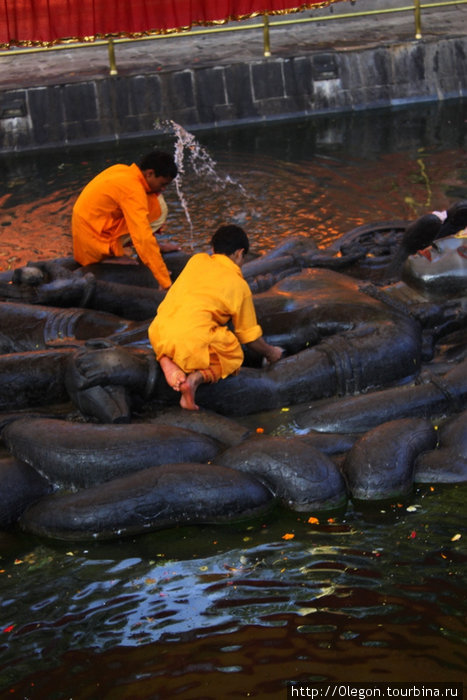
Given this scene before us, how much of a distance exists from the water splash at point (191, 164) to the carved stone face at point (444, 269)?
8.31 ft

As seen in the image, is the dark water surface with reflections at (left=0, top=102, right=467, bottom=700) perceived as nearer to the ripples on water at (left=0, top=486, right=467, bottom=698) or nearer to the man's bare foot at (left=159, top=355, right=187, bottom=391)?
the ripples on water at (left=0, top=486, right=467, bottom=698)

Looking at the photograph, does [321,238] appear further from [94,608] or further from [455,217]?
[94,608]

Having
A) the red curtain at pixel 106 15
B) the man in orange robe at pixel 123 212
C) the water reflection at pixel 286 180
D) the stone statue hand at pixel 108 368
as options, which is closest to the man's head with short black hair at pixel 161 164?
the man in orange robe at pixel 123 212

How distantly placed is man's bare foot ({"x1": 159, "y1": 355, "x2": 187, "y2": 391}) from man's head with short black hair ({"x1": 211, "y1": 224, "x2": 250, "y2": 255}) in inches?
24.3

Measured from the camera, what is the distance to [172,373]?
4.70 metres

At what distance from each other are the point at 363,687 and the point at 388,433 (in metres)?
1.42

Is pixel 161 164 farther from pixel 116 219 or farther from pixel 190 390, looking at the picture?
pixel 190 390

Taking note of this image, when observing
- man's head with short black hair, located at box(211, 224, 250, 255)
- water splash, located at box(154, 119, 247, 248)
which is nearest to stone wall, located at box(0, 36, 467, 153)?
water splash, located at box(154, 119, 247, 248)

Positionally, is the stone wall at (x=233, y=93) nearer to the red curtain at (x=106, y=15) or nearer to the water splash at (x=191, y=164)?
the water splash at (x=191, y=164)

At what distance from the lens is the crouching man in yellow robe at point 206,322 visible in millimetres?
4684

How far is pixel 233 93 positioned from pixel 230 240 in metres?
6.65

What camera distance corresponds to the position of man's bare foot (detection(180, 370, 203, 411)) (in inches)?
184

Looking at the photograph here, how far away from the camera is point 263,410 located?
16.3 feet

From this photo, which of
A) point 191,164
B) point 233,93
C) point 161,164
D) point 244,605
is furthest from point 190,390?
point 233,93
